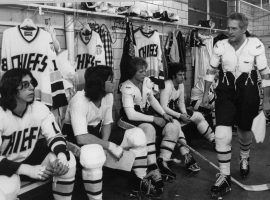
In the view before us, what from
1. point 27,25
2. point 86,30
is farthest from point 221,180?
point 27,25

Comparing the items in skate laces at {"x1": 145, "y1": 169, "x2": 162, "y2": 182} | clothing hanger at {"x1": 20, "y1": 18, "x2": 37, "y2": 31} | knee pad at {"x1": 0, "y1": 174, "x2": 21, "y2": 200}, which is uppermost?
clothing hanger at {"x1": 20, "y1": 18, "x2": 37, "y2": 31}

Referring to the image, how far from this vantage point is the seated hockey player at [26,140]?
206 centimetres

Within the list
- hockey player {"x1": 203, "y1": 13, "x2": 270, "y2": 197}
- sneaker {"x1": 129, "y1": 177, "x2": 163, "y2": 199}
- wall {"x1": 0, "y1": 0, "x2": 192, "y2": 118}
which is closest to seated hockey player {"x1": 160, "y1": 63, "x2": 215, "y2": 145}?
wall {"x1": 0, "y1": 0, "x2": 192, "y2": 118}

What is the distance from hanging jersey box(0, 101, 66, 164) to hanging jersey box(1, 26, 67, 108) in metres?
0.64

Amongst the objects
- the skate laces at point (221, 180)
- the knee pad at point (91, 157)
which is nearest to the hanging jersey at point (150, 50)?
the skate laces at point (221, 180)

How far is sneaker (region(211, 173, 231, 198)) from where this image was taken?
285 cm

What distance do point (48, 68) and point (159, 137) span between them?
1353 millimetres

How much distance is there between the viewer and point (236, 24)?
2.88m

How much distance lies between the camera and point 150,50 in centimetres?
447

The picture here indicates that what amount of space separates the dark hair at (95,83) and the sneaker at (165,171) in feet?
3.30

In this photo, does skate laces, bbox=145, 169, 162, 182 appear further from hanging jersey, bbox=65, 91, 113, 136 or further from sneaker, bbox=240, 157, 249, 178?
sneaker, bbox=240, 157, 249, 178

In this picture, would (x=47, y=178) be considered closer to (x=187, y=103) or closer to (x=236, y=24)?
(x=236, y=24)

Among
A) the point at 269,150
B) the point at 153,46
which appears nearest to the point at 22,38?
the point at 153,46

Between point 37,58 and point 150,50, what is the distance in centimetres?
192
